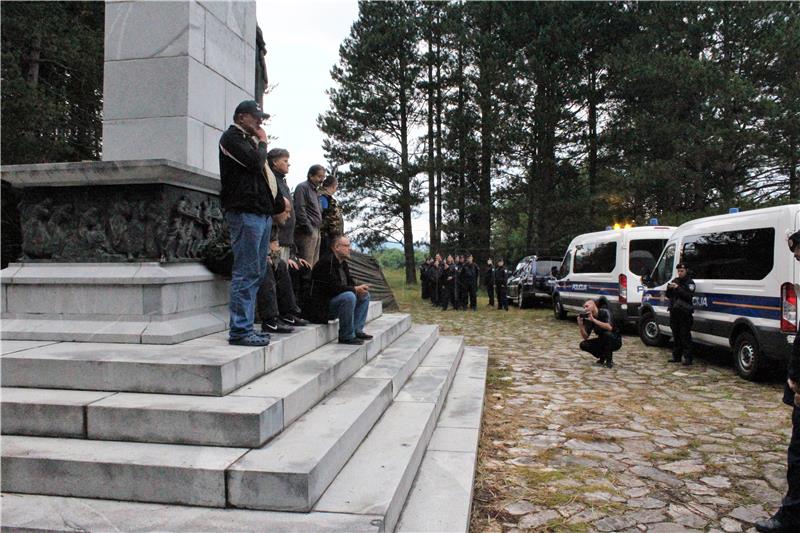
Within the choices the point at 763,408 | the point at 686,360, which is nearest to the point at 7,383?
the point at 763,408

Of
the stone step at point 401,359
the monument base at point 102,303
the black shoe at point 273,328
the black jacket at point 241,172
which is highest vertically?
the black jacket at point 241,172

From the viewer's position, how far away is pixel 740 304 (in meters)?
7.61

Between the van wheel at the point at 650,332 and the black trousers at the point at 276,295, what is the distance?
7.55 metres

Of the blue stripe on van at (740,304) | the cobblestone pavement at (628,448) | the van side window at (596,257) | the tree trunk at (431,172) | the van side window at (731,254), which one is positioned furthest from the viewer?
the tree trunk at (431,172)

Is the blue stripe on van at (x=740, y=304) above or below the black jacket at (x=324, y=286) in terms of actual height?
below

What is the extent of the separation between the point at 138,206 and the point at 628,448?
4677 mm

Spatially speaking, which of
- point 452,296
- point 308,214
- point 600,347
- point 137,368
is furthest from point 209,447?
point 452,296

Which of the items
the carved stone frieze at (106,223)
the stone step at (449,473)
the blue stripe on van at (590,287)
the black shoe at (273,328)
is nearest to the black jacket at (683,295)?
the blue stripe on van at (590,287)

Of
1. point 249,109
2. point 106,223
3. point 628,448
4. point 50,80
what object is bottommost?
point 628,448

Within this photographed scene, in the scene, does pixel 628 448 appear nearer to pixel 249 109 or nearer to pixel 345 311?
pixel 345 311

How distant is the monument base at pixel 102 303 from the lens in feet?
14.6

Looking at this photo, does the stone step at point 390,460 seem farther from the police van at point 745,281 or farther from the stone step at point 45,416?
the police van at point 745,281

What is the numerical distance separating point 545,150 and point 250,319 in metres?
23.8

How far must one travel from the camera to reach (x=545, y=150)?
26000 mm
